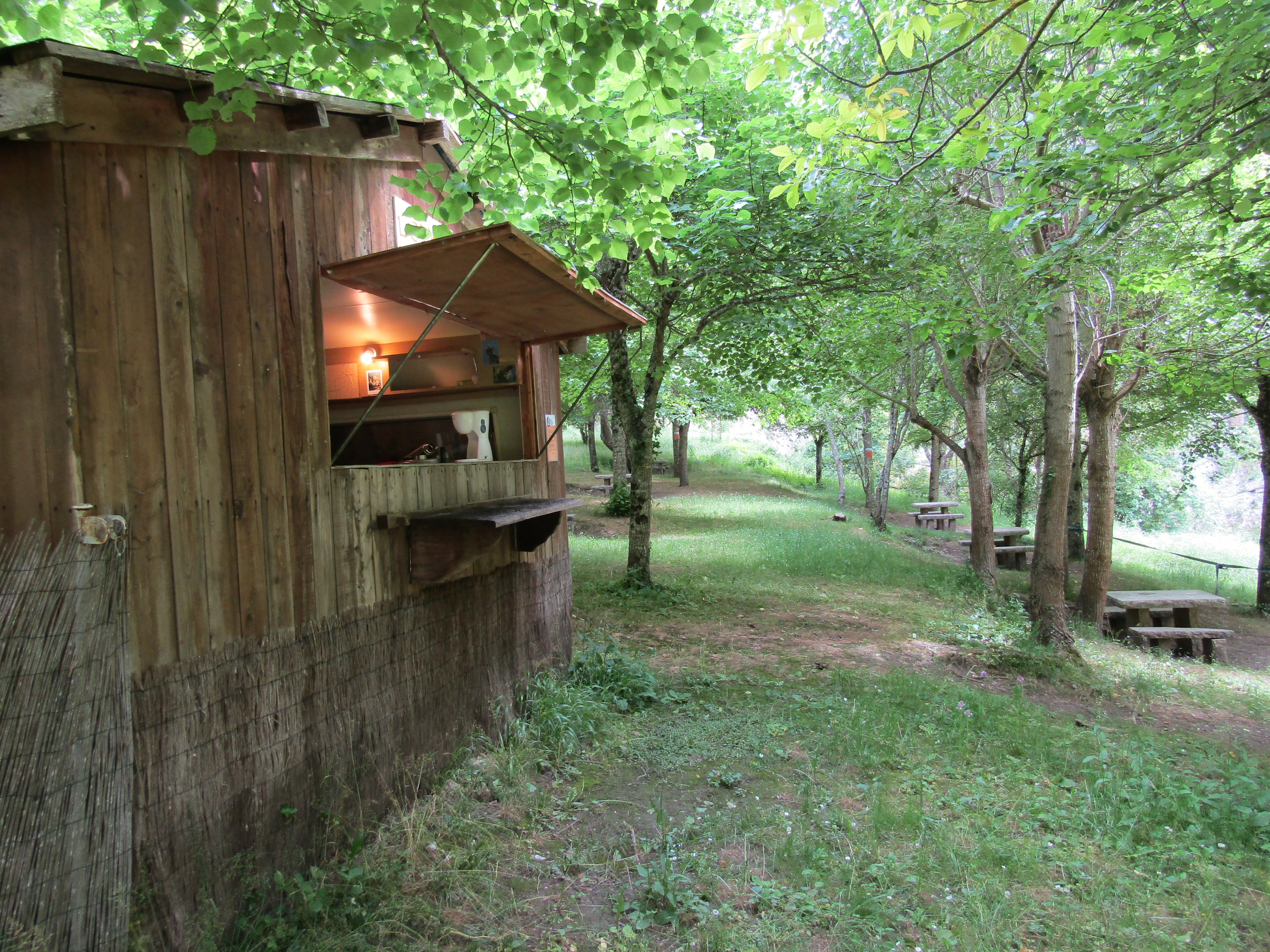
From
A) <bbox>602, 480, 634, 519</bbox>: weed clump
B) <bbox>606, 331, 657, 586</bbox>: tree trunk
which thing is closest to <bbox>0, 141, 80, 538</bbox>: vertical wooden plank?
<bbox>606, 331, 657, 586</bbox>: tree trunk

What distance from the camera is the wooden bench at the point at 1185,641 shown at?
9500mm

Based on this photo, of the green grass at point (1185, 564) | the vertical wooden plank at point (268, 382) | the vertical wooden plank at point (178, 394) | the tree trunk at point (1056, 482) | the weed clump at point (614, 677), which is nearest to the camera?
the vertical wooden plank at point (178, 394)

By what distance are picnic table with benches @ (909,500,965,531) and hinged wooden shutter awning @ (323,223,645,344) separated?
1630 centimetres

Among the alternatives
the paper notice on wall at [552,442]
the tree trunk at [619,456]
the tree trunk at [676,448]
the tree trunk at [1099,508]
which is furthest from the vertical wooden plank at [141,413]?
the tree trunk at [676,448]

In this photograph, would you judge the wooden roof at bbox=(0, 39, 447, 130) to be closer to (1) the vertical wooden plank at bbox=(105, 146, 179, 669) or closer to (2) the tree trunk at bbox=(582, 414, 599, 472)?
(1) the vertical wooden plank at bbox=(105, 146, 179, 669)

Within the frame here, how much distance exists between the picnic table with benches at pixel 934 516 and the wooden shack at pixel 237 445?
55.3ft

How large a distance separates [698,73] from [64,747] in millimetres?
3751

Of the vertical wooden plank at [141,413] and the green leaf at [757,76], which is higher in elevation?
the green leaf at [757,76]

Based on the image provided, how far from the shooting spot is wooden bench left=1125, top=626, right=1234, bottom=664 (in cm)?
950

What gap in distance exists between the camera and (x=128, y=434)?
2.39m

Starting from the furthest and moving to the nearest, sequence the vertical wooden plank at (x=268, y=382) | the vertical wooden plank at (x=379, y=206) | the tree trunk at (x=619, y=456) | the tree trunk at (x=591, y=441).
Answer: the tree trunk at (x=591, y=441) < the tree trunk at (x=619, y=456) < the vertical wooden plank at (x=379, y=206) < the vertical wooden plank at (x=268, y=382)

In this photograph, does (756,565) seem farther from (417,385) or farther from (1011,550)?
(417,385)

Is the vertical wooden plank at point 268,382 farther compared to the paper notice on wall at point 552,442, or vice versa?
the paper notice on wall at point 552,442

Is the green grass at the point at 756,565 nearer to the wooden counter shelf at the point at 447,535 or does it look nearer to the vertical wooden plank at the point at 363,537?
the wooden counter shelf at the point at 447,535
